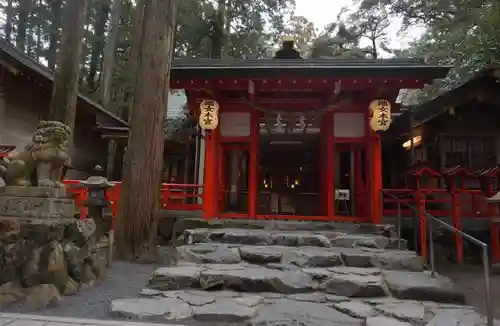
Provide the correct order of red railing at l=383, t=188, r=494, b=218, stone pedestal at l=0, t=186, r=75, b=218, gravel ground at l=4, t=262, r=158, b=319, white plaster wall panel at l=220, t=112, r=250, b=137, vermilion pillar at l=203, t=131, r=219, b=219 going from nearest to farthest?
gravel ground at l=4, t=262, r=158, b=319 < stone pedestal at l=0, t=186, r=75, b=218 < red railing at l=383, t=188, r=494, b=218 < vermilion pillar at l=203, t=131, r=219, b=219 < white plaster wall panel at l=220, t=112, r=250, b=137

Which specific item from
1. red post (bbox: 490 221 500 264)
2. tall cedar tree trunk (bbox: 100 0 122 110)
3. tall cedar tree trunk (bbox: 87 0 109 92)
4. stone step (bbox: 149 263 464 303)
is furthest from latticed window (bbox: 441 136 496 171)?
tall cedar tree trunk (bbox: 87 0 109 92)

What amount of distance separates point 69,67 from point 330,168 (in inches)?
246

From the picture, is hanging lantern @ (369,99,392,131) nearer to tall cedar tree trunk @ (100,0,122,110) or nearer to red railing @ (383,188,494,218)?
red railing @ (383,188,494,218)

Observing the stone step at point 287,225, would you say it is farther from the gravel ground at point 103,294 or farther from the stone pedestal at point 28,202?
the stone pedestal at point 28,202

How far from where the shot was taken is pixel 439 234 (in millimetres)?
7855

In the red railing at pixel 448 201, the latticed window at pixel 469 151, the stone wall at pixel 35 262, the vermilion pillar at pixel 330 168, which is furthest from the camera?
the latticed window at pixel 469 151

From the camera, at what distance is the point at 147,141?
6.36 m

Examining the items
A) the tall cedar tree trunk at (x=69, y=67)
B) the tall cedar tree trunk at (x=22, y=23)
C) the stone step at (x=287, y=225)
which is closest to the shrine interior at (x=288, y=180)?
the stone step at (x=287, y=225)

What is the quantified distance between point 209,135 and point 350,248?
387 centimetres

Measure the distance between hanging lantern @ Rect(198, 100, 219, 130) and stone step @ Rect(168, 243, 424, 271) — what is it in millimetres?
3119

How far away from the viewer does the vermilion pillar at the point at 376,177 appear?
24.5ft

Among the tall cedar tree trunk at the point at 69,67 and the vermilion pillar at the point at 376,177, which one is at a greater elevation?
the tall cedar tree trunk at the point at 69,67

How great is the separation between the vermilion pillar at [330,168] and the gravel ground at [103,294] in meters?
4.19

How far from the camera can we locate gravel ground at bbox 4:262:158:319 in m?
3.72
